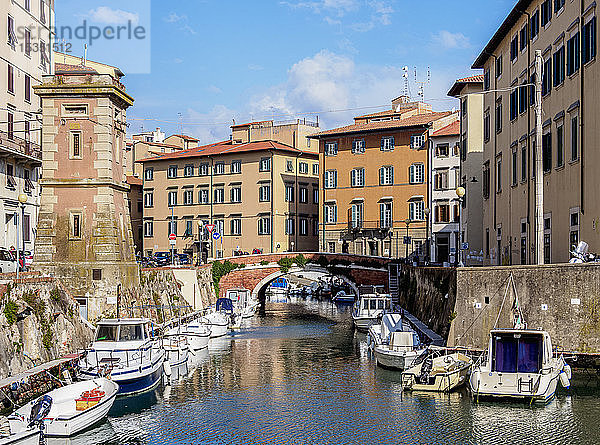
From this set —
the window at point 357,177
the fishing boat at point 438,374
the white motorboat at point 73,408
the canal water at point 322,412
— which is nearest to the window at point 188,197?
the window at point 357,177

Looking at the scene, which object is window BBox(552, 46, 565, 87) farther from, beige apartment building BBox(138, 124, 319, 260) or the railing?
beige apartment building BBox(138, 124, 319, 260)

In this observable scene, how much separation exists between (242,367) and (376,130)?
43360mm

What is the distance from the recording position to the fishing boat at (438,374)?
32719mm

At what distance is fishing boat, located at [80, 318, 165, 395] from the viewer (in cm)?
3238

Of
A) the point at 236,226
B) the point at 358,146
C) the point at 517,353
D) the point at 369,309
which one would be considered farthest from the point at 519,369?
the point at 236,226

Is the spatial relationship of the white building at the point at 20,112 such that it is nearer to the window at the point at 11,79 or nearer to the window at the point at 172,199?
the window at the point at 11,79

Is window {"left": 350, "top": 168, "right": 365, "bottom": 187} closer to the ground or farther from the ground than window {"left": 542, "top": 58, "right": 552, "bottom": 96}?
closer to the ground

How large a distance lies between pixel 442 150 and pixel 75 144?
41329 mm

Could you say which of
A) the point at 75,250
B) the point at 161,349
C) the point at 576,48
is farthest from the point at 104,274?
the point at 576,48

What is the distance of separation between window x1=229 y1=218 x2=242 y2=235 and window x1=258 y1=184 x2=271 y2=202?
3338mm

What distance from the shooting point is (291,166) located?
288 feet

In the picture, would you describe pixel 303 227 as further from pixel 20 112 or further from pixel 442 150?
pixel 20 112

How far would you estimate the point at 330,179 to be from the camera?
83875 mm

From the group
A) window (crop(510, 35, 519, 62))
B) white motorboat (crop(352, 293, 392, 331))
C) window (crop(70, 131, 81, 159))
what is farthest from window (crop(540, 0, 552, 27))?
window (crop(70, 131, 81, 159))
